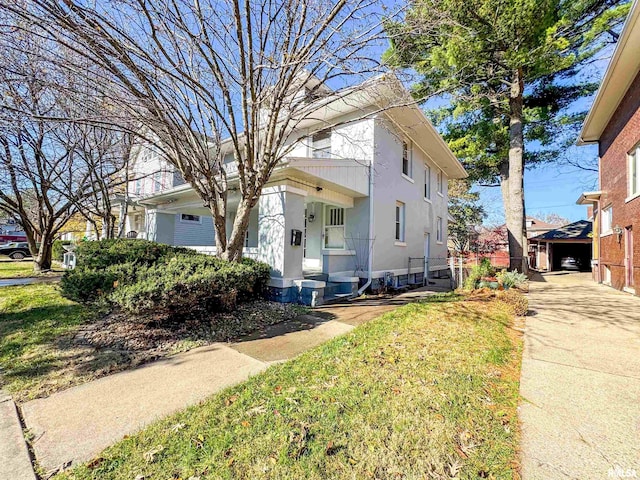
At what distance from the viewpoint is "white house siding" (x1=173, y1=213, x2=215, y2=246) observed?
1597 cm

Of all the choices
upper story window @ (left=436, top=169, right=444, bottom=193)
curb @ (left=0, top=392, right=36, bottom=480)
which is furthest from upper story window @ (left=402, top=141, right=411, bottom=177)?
curb @ (left=0, top=392, right=36, bottom=480)

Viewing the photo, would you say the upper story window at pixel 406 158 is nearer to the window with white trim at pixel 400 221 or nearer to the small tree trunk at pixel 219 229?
the window with white trim at pixel 400 221

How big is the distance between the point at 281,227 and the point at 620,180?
11.7 m

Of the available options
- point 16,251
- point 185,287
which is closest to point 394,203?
point 185,287

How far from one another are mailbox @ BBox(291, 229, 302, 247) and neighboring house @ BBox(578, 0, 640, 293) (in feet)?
30.2

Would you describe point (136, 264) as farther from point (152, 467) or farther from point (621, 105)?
point (621, 105)

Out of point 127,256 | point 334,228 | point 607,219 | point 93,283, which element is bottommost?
point 93,283

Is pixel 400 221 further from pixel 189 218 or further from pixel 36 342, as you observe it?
pixel 189 218

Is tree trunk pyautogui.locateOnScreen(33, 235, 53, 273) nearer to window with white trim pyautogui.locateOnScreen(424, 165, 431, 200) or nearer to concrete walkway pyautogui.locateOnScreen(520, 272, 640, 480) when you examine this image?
concrete walkway pyautogui.locateOnScreen(520, 272, 640, 480)

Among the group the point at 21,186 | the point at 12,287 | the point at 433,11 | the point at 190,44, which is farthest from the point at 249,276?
the point at 21,186

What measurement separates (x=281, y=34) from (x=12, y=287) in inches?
410

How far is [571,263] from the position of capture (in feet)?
74.7

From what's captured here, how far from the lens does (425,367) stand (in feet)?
11.7

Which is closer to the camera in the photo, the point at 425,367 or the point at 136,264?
the point at 425,367
